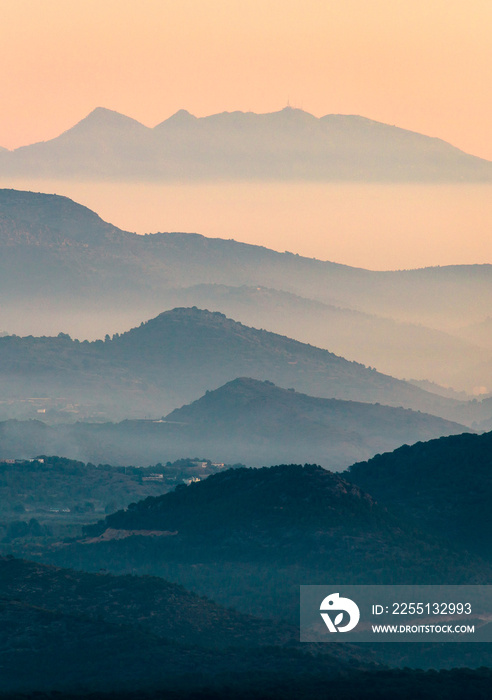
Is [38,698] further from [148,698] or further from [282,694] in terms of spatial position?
[282,694]

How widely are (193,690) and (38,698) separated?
14919 millimetres

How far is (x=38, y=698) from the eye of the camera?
185m

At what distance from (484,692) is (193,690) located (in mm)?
27476

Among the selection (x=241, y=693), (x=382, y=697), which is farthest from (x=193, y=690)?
(x=382, y=697)

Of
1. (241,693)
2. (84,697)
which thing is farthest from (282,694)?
(84,697)

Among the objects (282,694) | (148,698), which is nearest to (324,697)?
(282,694)

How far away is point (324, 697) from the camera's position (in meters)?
191

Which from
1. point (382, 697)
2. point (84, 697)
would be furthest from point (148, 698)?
point (382, 697)

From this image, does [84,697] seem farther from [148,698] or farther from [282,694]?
[282,694]

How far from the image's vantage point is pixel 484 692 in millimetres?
198250

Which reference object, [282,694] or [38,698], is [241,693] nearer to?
[282,694]

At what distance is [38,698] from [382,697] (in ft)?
103

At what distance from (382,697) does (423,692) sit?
4.87 metres

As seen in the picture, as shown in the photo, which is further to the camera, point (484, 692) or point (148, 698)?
point (484, 692)
